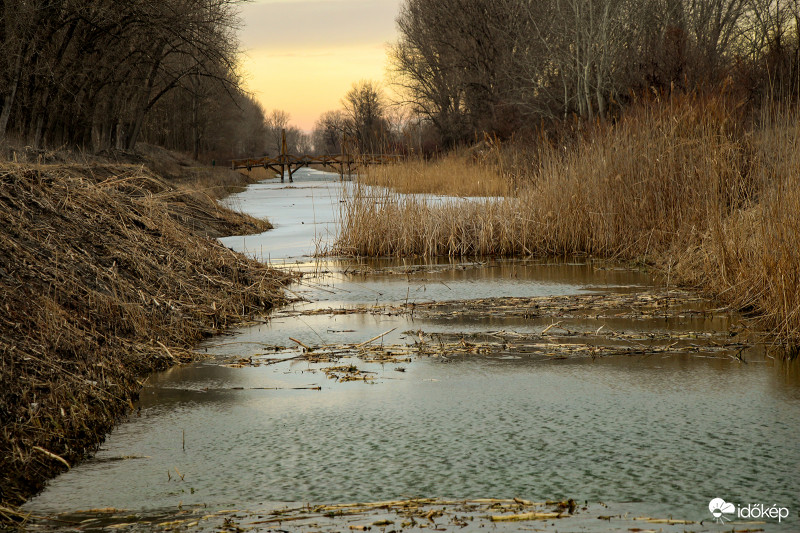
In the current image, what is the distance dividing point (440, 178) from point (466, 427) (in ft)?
37.2

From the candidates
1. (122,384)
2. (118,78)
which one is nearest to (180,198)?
(122,384)

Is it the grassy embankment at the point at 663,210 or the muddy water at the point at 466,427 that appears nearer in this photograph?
the muddy water at the point at 466,427

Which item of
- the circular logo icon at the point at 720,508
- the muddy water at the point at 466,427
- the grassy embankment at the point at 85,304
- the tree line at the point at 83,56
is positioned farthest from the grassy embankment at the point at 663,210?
the tree line at the point at 83,56

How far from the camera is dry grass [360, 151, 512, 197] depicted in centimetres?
955

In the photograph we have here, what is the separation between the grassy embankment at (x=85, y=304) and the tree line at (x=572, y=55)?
193 inches

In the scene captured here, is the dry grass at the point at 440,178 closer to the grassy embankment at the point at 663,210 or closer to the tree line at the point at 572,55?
the grassy embankment at the point at 663,210

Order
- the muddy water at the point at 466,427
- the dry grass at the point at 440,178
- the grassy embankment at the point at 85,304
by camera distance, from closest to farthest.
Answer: the muddy water at the point at 466,427
the grassy embankment at the point at 85,304
the dry grass at the point at 440,178

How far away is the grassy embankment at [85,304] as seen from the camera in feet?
9.75

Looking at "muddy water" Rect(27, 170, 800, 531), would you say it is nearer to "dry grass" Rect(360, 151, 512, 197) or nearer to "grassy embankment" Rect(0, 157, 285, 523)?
"grassy embankment" Rect(0, 157, 285, 523)

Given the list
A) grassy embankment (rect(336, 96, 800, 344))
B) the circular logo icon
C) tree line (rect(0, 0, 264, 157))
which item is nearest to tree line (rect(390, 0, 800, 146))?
grassy embankment (rect(336, 96, 800, 344))

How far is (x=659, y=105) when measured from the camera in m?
8.35

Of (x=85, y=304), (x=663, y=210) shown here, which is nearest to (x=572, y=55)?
(x=663, y=210)

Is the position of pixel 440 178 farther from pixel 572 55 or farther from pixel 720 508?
pixel 720 508

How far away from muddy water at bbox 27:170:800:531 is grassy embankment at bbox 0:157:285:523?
171 mm
